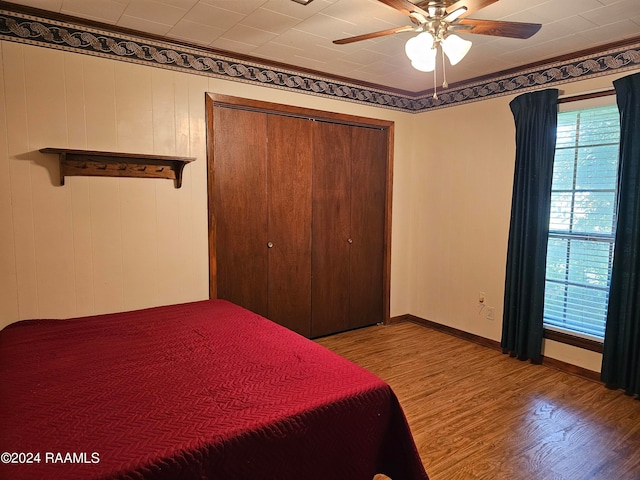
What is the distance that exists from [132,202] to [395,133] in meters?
2.76

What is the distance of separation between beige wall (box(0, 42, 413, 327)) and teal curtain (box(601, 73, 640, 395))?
9.17 ft

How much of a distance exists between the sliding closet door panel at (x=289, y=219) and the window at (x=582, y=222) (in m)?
Answer: 2.10

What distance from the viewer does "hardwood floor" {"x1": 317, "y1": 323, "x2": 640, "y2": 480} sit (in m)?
2.17

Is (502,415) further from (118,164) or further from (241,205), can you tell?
(118,164)

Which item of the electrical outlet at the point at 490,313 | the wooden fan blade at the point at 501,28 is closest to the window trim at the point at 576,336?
the electrical outlet at the point at 490,313

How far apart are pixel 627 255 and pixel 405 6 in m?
2.38

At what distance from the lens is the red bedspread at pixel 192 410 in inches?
49.9

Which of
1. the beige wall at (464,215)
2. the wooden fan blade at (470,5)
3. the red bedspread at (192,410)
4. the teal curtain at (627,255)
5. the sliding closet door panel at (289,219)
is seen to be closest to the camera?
the red bedspread at (192,410)

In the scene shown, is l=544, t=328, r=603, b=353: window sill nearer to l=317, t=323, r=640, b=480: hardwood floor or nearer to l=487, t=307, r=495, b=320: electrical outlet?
l=317, t=323, r=640, b=480: hardwood floor

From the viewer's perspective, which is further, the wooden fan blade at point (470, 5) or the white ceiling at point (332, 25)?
the white ceiling at point (332, 25)

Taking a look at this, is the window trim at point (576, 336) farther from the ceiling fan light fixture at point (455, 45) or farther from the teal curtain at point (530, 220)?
the ceiling fan light fixture at point (455, 45)

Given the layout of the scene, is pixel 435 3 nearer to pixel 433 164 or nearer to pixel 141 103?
pixel 141 103

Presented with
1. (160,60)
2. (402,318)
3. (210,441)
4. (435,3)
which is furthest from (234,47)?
(402,318)

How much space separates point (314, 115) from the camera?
3.86 meters
